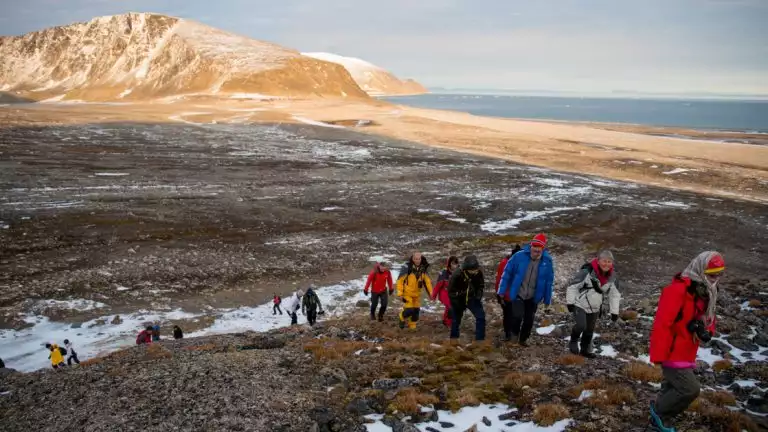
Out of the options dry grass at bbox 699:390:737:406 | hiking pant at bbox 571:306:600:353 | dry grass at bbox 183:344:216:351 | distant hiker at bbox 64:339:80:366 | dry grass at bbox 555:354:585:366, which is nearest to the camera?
dry grass at bbox 699:390:737:406

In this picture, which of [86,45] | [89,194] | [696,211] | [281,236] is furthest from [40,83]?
[696,211]

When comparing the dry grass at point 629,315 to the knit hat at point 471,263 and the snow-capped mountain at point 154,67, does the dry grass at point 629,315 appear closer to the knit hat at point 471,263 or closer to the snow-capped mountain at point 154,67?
the knit hat at point 471,263

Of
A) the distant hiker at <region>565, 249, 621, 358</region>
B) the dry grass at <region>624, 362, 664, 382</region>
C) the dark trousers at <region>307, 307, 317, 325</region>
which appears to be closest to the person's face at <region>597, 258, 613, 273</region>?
the distant hiker at <region>565, 249, 621, 358</region>

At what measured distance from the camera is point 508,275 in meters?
10.6

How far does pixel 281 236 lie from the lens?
3041 centimetres

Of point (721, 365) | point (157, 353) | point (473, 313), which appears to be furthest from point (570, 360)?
point (157, 353)

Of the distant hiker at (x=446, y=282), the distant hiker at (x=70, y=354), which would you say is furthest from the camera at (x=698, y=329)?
the distant hiker at (x=70, y=354)

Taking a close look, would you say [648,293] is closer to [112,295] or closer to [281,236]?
[281,236]

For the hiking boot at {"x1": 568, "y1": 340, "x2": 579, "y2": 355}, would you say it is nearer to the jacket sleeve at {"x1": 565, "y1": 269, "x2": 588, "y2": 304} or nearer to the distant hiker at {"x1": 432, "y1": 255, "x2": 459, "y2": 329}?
the jacket sleeve at {"x1": 565, "y1": 269, "x2": 588, "y2": 304}

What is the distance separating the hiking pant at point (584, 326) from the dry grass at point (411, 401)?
10.8 ft

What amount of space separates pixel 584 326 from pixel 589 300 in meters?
0.82

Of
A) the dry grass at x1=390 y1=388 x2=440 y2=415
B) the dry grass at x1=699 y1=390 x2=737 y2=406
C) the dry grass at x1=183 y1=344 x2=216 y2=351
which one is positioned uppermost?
the dry grass at x1=699 y1=390 x2=737 y2=406

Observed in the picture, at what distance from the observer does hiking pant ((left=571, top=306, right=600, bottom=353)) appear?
9.79 metres

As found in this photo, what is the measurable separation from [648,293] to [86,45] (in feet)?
731
